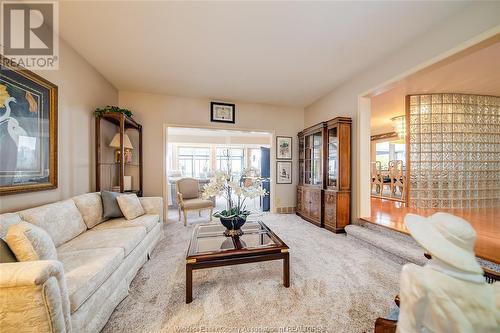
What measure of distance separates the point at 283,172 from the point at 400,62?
2888mm

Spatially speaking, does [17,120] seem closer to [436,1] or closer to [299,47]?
[299,47]

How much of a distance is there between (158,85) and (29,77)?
1.85m

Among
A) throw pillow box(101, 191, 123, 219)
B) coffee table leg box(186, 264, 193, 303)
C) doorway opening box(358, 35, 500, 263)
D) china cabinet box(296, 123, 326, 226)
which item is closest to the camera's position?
coffee table leg box(186, 264, 193, 303)

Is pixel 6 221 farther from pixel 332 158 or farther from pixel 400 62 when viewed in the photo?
pixel 400 62

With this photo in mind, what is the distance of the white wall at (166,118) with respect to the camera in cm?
381

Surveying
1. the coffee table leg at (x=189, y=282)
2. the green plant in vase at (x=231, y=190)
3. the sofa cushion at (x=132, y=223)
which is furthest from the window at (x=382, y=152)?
the coffee table leg at (x=189, y=282)

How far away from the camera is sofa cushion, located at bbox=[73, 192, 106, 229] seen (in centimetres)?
210

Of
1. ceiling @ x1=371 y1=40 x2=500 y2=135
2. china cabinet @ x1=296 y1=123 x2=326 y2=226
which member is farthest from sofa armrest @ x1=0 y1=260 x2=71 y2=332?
ceiling @ x1=371 y1=40 x2=500 y2=135

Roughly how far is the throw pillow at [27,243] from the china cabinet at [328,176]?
3416 mm

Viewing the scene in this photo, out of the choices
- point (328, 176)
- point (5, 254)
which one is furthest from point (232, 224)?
point (328, 176)

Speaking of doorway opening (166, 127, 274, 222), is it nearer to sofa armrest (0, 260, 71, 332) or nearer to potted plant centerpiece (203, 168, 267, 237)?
potted plant centerpiece (203, 168, 267, 237)

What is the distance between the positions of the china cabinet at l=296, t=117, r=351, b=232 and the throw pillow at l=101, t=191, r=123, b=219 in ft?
10.6

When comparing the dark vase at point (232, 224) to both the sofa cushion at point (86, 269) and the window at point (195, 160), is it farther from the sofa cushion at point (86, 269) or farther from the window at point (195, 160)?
the window at point (195, 160)

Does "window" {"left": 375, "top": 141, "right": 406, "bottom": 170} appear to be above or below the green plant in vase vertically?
above
